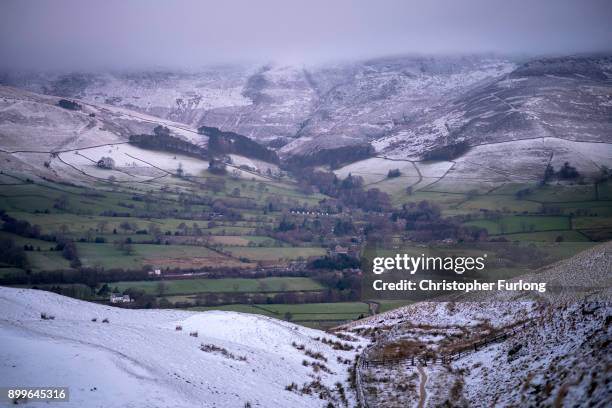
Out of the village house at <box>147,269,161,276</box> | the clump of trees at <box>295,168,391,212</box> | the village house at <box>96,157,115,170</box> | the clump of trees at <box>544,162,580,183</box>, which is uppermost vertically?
the clump of trees at <box>544,162,580,183</box>

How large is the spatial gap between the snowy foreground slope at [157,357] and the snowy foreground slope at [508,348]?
2786 mm

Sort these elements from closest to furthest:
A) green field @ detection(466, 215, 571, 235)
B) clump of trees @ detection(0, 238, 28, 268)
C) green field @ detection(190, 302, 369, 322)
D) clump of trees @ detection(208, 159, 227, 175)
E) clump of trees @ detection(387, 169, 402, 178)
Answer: green field @ detection(190, 302, 369, 322) → clump of trees @ detection(0, 238, 28, 268) → green field @ detection(466, 215, 571, 235) → clump of trees @ detection(387, 169, 402, 178) → clump of trees @ detection(208, 159, 227, 175)

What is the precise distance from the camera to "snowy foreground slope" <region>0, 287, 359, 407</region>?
661 inches

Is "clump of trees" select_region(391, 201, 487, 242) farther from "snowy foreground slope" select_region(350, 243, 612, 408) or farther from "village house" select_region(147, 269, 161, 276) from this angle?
"snowy foreground slope" select_region(350, 243, 612, 408)

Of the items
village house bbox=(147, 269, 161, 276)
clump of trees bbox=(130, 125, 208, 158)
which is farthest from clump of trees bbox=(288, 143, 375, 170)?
village house bbox=(147, 269, 161, 276)

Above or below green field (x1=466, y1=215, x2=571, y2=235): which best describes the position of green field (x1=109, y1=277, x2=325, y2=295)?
below

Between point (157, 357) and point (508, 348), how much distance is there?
1374 centimetres

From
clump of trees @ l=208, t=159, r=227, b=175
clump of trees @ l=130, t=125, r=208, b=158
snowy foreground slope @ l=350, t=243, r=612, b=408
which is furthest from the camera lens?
clump of trees @ l=130, t=125, r=208, b=158

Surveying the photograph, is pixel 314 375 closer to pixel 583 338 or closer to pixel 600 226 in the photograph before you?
pixel 583 338

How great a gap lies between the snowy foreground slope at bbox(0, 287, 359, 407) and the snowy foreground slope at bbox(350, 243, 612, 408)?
279 centimetres

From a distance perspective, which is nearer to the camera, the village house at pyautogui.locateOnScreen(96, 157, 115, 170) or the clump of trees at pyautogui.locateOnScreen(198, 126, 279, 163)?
the village house at pyautogui.locateOnScreen(96, 157, 115, 170)

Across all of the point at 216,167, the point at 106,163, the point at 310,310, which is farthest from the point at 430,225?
the point at 106,163

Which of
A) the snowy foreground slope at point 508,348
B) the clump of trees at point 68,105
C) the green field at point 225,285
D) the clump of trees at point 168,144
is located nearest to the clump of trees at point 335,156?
the clump of trees at point 168,144

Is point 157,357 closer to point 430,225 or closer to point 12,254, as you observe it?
point 12,254
